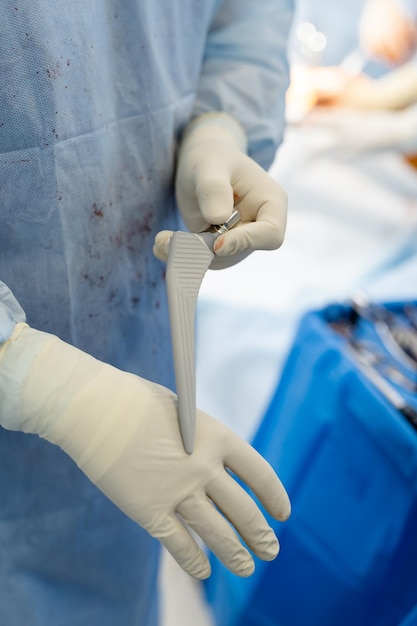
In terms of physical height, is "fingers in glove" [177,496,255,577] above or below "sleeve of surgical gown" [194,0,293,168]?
below

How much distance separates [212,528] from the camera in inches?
26.3

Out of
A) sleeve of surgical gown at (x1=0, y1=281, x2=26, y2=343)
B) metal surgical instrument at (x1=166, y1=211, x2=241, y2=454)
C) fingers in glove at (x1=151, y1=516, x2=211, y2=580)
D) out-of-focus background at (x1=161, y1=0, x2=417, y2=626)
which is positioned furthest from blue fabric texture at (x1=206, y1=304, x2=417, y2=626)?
A: sleeve of surgical gown at (x1=0, y1=281, x2=26, y2=343)

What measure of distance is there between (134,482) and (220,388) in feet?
3.80

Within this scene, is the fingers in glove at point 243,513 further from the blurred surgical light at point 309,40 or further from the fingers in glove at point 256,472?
the blurred surgical light at point 309,40

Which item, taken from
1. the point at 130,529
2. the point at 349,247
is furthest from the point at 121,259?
the point at 349,247

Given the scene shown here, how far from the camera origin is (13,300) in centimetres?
63

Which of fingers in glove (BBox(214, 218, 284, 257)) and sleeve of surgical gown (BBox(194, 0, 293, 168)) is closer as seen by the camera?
fingers in glove (BBox(214, 218, 284, 257))

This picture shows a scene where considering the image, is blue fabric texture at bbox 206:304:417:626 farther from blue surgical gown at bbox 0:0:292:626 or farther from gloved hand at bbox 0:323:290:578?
gloved hand at bbox 0:323:290:578

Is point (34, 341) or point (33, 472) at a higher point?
point (34, 341)

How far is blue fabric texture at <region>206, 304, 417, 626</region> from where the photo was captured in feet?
3.56

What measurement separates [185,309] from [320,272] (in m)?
1.53

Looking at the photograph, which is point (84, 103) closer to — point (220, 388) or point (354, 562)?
point (354, 562)

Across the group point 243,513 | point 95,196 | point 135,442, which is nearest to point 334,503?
point 243,513

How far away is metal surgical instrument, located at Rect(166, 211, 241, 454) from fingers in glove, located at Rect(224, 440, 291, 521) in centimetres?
6
